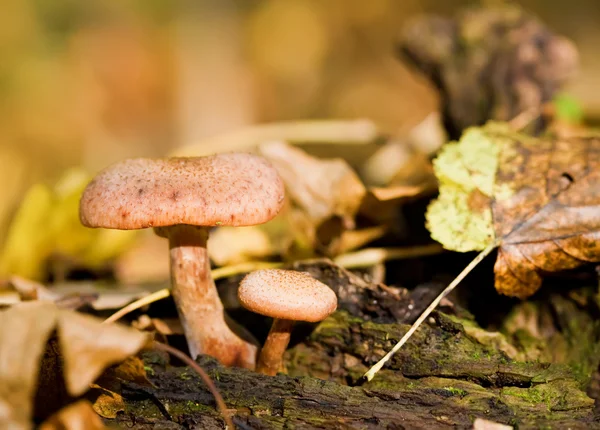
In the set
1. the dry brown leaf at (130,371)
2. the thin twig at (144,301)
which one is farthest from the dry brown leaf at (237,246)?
the dry brown leaf at (130,371)

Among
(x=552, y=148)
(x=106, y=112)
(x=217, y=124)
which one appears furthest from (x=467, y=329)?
(x=106, y=112)

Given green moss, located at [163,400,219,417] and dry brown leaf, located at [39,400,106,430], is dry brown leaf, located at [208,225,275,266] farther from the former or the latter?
dry brown leaf, located at [39,400,106,430]

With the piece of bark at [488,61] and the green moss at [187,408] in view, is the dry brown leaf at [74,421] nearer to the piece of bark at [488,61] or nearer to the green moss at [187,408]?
the green moss at [187,408]

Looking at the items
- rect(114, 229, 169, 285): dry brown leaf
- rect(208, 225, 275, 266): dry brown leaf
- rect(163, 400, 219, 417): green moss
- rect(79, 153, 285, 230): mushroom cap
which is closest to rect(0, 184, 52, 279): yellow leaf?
rect(114, 229, 169, 285): dry brown leaf

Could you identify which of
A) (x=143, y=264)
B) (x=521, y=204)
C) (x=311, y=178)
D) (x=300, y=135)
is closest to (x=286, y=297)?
(x=521, y=204)

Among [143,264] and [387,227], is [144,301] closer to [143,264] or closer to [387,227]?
[387,227]

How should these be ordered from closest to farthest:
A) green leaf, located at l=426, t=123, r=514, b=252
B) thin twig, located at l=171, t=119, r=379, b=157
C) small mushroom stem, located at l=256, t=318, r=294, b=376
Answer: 1. small mushroom stem, located at l=256, t=318, r=294, b=376
2. green leaf, located at l=426, t=123, r=514, b=252
3. thin twig, located at l=171, t=119, r=379, b=157

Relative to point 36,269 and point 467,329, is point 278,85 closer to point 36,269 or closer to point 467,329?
point 36,269
